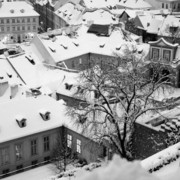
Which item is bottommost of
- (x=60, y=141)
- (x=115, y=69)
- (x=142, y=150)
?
(x=60, y=141)

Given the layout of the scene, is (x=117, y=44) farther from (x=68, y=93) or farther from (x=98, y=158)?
(x=98, y=158)

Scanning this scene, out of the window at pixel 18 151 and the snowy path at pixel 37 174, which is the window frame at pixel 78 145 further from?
the window at pixel 18 151

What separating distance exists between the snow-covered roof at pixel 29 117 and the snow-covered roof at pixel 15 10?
6084 cm

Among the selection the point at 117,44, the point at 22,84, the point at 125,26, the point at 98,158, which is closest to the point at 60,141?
the point at 98,158

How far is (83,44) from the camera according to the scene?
59625 mm

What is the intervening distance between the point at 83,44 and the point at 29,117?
28.7 meters

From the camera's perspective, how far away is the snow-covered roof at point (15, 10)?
91469mm

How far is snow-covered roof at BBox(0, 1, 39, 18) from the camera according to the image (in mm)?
91469

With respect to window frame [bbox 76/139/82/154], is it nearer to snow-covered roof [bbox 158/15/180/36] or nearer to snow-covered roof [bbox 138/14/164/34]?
snow-covered roof [bbox 158/15/180/36]

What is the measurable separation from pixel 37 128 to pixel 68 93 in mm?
9922

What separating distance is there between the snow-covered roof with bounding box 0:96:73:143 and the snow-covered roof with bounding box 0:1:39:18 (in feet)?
200

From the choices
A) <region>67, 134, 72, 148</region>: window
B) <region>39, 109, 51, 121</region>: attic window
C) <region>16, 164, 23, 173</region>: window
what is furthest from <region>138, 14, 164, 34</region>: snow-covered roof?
<region>16, 164, 23, 173</region>: window

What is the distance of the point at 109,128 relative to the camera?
25906 millimetres

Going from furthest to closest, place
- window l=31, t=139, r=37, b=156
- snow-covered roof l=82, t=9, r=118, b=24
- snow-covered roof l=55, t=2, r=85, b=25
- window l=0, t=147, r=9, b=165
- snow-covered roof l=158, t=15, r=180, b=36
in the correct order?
snow-covered roof l=55, t=2, r=85, b=25, snow-covered roof l=82, t=9, r=118, b=24, snow-covered roof l=158, t=15, r=180, b=36, window l=31, t=139, r=37, b=156, window l=0, t=147, r=9, b=165
